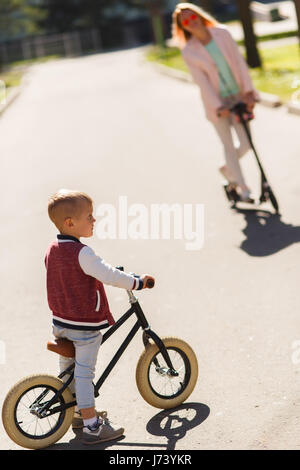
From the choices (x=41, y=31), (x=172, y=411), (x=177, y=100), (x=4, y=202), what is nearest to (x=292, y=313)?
(x=172, y=411)

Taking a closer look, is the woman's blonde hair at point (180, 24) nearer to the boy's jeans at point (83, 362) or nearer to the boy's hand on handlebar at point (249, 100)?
the boy's hand on handlebar at point (249, 100)

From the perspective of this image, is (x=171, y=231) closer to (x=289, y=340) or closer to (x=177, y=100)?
(x=289, y=340)

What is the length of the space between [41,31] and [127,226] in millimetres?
57550

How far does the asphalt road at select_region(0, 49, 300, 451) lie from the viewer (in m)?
4.54

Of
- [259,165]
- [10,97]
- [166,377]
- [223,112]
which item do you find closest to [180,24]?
[223,112]

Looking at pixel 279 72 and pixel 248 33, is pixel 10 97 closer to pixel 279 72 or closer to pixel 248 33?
pixel 248 33

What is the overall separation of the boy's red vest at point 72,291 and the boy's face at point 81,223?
51mm

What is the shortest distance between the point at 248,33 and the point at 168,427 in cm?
1790

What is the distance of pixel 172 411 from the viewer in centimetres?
468

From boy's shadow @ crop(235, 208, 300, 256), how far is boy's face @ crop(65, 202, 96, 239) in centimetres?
323

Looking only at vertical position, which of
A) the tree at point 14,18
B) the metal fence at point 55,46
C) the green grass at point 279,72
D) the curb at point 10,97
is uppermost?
the green grass at point 279,72

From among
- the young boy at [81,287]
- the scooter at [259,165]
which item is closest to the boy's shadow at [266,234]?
the scooter at [259,165]

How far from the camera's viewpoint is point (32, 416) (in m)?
4.54

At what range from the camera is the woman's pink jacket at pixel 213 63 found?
27.9 feet
